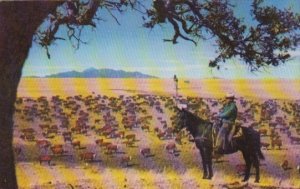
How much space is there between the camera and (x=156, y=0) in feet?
8.63

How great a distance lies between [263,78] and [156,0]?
56 cm

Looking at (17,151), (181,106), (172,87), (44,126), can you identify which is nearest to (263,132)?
(181,106)

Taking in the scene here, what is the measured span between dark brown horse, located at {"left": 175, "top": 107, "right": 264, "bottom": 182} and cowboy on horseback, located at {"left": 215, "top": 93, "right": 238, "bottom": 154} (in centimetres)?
4

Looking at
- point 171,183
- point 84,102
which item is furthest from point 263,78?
point 84,102

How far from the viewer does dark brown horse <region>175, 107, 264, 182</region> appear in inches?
109

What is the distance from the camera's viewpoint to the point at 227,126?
2.76 m

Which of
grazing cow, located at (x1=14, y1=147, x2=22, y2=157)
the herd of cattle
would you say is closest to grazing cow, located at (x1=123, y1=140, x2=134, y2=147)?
the herd of cattle

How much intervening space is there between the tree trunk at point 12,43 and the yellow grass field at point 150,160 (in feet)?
0.99

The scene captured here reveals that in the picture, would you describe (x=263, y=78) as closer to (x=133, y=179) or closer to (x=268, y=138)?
(x=268, y=138)

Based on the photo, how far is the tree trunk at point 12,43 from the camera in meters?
2.11

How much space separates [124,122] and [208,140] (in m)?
0.39

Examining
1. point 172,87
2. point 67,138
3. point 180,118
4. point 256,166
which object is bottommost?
point 256,166

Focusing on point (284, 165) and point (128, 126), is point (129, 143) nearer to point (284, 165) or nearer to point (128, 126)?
point (128, 126)

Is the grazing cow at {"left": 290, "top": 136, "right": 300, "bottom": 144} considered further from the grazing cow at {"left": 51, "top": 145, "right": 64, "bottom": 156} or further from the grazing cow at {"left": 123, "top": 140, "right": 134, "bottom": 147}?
the grazing cow at {"left": 51, "top": 145, "right": 64, "bottom": 156}
